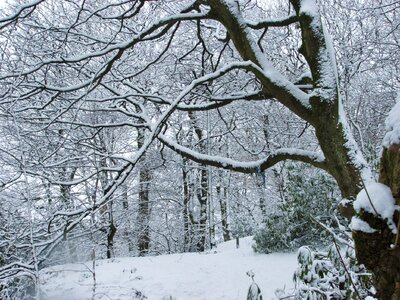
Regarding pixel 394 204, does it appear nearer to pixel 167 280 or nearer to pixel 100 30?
pixel 167 280

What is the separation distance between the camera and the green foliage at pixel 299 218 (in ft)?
23.9

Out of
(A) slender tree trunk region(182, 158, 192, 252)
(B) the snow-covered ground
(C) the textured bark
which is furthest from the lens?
(A) slender tree trunk region(182, 158, 192, 252)

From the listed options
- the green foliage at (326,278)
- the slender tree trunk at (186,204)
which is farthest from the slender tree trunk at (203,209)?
the green foliage at (326,278)

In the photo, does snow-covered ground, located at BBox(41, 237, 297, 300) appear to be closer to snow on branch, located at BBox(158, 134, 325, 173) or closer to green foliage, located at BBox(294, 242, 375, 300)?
green foliage, located at BBox(294, 242, 375, 300)

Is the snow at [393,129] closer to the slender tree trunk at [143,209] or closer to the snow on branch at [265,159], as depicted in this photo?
the snow on branch at [265,159]

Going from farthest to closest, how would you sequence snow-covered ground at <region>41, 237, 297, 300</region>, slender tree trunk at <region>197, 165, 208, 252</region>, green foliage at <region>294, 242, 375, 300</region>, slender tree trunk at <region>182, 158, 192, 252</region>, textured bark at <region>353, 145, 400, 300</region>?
1. slender tree trunk at <region>182, 158, 192, 252</region>
2. slender tree trunk at <region>197, 165, 208, 252</region>
3. snow-covered ground at <region>41, 237, 297, 300</region>
4. green foliage at <region>294, 242, 375, 300</region>
5. textured bark at <region>353, 145, 400, 300</region>

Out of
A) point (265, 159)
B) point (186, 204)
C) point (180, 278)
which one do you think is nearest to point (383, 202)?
point (265, 159)

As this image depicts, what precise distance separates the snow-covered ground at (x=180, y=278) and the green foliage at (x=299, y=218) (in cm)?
Result: 31

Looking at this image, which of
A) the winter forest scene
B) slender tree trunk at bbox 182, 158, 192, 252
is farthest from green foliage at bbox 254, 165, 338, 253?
slender tree trunk at bbox 182, 158, 192, 252

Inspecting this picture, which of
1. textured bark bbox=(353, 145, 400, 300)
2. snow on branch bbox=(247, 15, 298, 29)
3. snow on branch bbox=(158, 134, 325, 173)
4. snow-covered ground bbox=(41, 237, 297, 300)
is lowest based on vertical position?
snow-covered ground bbox=(41, 237, 297, 300)

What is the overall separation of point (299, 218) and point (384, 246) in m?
6.17

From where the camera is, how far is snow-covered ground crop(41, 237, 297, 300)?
5332mm

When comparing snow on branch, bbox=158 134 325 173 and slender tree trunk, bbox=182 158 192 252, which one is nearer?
snow on branch, bbox=158 134 325 173

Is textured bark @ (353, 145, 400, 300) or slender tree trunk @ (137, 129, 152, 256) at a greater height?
slender tree trunk @ (137, 129, 152, 256)
